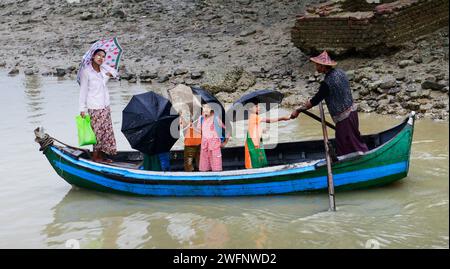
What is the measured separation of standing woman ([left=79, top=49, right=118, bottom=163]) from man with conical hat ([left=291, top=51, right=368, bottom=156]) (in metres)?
2.37

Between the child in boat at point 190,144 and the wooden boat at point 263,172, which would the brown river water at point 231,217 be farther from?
the child in boat at point 190,144

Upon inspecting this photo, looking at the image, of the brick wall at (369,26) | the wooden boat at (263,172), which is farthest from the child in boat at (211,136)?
the brick wall at (369,26)

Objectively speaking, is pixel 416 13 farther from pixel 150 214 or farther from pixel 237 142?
pixel 150 214

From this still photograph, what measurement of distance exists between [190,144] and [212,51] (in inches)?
350

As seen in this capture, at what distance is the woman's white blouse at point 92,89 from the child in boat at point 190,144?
1.04 metres

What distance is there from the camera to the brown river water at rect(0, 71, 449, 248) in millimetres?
6516

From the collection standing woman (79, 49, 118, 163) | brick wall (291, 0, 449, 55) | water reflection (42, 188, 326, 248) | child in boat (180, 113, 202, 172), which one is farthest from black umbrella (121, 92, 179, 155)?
brick wall (291, 0, 449, 55)

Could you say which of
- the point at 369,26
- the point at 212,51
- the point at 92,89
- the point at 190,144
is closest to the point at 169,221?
the point at 190,144

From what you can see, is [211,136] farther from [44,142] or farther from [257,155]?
[44,142]

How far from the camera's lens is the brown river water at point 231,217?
652 centimetres

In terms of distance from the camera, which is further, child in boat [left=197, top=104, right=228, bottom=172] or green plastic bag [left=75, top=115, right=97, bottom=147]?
green plastic bag [left=75, top=115, right=97, bottom=147]

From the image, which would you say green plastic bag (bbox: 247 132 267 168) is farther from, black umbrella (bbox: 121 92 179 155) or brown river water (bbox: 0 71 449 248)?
black umbrella (bbox: 121 92 179 155)

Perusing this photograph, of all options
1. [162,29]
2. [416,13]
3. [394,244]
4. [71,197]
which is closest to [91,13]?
[162,29]

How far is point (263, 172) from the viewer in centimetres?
741
